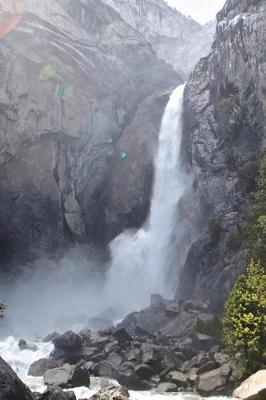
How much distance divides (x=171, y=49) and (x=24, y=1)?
67.4 meters

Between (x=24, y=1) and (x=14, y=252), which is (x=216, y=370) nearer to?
(x=14, y=252)

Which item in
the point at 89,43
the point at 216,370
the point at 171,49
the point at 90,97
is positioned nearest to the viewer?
the point at 216,370

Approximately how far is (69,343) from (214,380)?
545 inches

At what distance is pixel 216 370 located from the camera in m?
31.0

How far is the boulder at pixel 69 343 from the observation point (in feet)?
128

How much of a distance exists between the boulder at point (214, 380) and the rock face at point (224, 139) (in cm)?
1203

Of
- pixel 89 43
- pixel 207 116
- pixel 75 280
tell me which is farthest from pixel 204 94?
pixel 75 280

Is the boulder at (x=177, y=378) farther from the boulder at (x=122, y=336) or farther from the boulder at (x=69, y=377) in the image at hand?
the boulder at (x=122, y=336)

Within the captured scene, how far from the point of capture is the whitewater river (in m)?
A: 28.9

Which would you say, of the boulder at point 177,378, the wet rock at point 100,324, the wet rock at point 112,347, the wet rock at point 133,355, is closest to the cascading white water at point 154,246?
the wet rock at point 100,324

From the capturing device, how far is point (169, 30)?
14875 centimetres

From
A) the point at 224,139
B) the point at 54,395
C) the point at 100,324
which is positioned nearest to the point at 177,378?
the point at 54,395

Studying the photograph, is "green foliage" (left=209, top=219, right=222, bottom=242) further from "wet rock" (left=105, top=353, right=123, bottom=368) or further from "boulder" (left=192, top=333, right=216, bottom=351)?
"wet rock" (left=105, top=353, right=123, bottom=368)

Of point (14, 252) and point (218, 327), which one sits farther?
point (14, 252)
